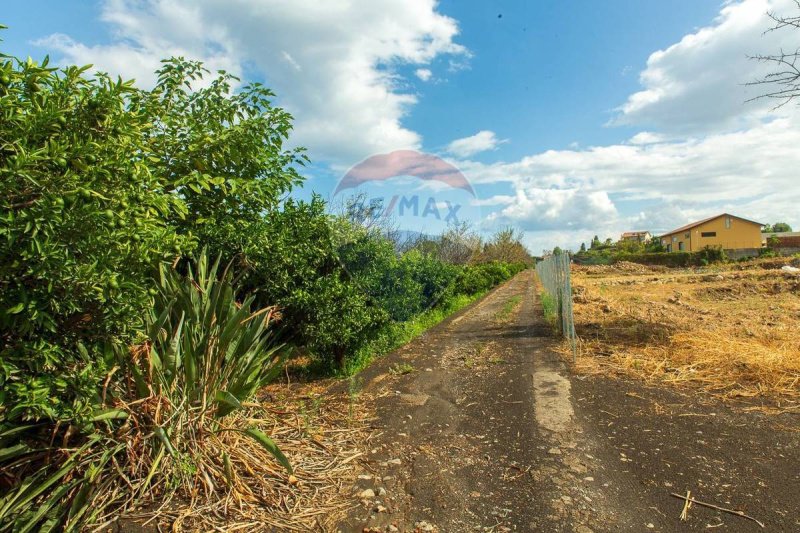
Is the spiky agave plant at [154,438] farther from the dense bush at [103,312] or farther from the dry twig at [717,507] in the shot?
the dry twig at [717,507]

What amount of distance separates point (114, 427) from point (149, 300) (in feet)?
2.64

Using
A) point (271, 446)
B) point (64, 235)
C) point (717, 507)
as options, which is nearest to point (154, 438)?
point (271, 446)

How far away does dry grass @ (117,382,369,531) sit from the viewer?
8.43ft

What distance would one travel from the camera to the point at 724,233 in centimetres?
6378

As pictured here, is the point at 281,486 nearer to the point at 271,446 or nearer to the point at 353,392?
the point at 271,446

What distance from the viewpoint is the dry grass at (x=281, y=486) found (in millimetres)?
2570

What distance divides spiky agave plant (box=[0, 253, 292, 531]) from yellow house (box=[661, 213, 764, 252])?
2741 inches

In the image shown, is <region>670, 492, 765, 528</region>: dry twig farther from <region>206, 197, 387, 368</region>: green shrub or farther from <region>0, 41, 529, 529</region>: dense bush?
<region>206, 197, 387, 368</region>: green shrub

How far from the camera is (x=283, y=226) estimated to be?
5.16 m

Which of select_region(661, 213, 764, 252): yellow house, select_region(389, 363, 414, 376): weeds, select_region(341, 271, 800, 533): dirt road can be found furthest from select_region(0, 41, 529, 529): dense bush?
select_region(661, 213, 764, 252): yellow house

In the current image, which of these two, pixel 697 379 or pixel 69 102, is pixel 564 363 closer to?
pixel 697 379

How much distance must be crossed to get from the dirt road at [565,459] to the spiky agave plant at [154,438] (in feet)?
3.37

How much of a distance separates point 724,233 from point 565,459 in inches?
2959

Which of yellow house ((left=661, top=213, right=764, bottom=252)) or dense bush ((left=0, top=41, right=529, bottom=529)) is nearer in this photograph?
dense bush ((left=0, top=41, right=529, bottom=529))
